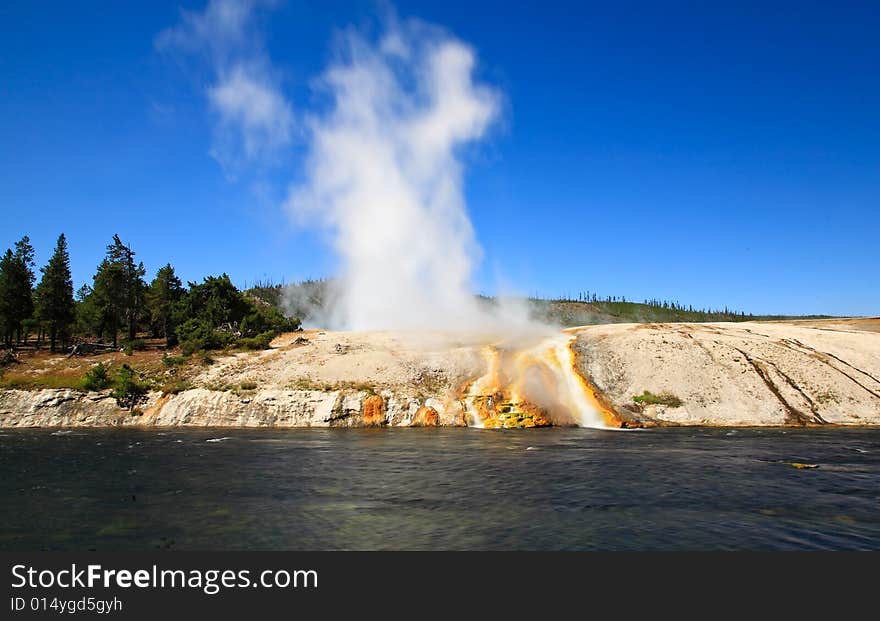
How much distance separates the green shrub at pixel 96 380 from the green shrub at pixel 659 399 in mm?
45422

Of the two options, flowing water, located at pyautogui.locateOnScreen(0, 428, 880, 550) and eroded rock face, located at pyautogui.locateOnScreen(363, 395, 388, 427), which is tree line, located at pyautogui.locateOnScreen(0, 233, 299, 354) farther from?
flowing water, located at pyautogui.locateOnScreen(0, 428, 880, 550)

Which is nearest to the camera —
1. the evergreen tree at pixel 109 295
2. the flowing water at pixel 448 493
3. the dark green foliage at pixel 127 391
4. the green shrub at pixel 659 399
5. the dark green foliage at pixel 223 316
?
the flowing water at pixel 448 493

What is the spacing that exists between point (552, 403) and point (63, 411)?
134ft

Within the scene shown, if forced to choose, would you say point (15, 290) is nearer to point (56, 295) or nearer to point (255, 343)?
point (56, 295)

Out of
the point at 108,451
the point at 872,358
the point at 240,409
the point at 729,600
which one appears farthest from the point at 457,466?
the point at 872,358

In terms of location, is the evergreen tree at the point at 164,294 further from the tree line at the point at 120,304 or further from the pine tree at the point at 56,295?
the pine tree at the point at 56,295

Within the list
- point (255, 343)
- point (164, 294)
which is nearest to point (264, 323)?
point (255, 343)

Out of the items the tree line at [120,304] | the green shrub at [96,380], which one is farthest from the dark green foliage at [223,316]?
the green shrub at [96,380]

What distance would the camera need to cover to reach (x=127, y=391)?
1762 inches

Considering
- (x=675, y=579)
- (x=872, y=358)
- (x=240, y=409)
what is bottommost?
(x=675, y=579)

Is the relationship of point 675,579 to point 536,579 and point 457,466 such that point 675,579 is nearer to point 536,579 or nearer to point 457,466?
point 536,579

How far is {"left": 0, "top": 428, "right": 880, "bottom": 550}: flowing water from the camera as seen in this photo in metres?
14.6

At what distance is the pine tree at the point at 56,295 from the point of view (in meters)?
68.9

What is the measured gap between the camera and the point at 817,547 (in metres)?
13.6
